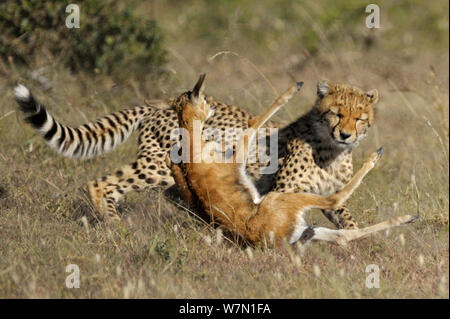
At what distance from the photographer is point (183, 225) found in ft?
13.8

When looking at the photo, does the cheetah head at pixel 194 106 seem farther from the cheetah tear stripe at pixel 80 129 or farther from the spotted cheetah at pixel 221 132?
the cheetah tear stripe at pixel 80 129

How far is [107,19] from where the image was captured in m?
6.95

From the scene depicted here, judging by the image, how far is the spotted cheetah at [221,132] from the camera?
4.25 m

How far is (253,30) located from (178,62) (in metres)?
2.00

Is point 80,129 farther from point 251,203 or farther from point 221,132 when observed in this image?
point 251,203

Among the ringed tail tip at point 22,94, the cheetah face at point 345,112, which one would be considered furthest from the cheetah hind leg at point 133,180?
the cheetah face at point 345,112

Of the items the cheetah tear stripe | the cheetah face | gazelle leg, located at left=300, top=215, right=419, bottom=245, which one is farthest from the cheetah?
the cheetah tear stripe

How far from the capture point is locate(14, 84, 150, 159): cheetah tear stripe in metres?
3.87

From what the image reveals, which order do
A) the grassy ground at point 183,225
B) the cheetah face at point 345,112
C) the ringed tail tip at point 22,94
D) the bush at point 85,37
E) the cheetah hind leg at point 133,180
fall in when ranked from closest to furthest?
the grassy ground at point 183,225, the ringed tail tip at point 22,94, the cheetah face at point 345,112, the cheetah hind leg at point 133,180, the bush at point 85,37

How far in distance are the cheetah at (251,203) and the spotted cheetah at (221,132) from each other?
55 cm

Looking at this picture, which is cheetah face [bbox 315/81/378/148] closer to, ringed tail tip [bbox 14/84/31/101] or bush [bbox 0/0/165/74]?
ringed tail tip [bbox 14/84/31/101]

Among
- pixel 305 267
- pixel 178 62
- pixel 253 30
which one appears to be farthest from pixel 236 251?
pixel 253 30
